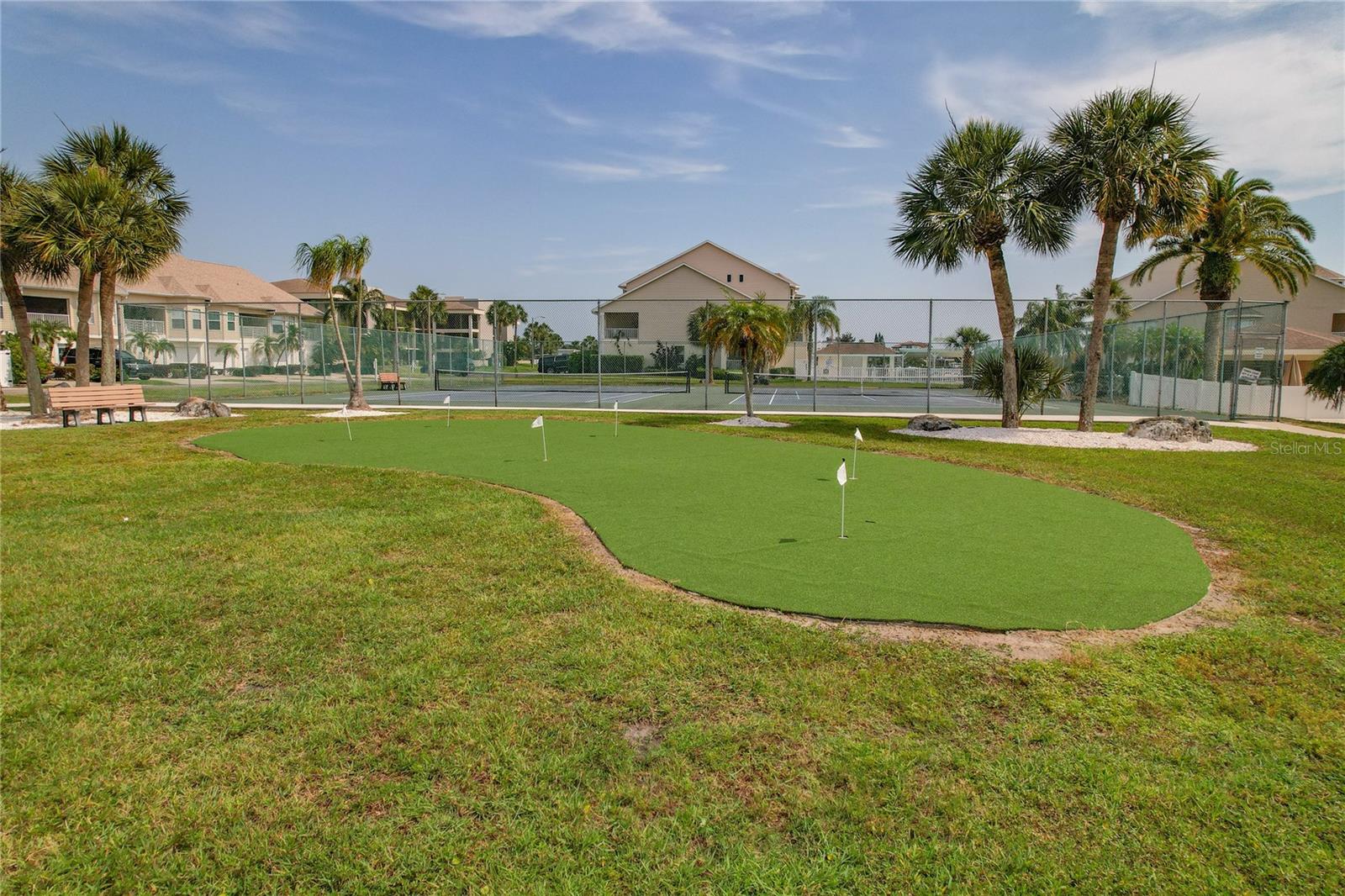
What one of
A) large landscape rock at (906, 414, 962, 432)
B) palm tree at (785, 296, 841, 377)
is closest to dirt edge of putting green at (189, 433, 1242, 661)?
large landscape rock at (906, 414, 962, 432)

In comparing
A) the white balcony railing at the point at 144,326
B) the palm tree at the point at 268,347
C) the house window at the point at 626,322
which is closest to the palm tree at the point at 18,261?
the white balcony railing at the point at 144,326

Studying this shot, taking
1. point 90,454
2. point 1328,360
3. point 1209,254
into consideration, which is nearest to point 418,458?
point 90,454

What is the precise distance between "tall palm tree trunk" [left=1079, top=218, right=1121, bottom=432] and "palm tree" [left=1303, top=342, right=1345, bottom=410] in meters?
11.0

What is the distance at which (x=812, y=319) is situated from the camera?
2044 cm

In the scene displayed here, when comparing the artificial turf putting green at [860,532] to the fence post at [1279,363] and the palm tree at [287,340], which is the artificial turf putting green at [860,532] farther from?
the palm tree at [287,340]

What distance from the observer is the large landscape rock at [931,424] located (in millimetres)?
15898

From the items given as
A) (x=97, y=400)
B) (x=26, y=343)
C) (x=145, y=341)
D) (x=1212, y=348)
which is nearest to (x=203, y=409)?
(x=97, y=400)

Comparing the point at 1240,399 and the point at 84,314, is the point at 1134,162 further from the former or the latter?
the point at 84,314

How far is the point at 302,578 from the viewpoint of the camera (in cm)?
534

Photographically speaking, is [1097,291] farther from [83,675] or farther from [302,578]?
[83,675]

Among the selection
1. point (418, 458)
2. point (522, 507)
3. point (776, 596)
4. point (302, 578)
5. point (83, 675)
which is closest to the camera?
point (83, 675)

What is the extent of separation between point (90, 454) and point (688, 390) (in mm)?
19422

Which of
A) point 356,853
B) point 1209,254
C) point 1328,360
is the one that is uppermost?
point 1209,254

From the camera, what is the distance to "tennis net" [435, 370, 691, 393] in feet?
84.3
